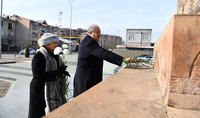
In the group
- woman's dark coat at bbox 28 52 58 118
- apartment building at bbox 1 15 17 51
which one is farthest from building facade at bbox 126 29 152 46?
woman's dark coat at bbox 28 52 58 118

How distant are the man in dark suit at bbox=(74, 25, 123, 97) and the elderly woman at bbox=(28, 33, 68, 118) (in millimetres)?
413

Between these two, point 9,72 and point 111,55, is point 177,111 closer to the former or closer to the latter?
point 111,55

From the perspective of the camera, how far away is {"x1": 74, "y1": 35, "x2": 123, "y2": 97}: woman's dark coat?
Result: 7.37 ft

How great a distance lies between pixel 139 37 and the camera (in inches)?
1484

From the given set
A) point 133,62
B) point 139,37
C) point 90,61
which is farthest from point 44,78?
point 139,37

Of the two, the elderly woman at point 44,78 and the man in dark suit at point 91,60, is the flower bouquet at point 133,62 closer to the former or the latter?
the man in dark suit at point 91,60

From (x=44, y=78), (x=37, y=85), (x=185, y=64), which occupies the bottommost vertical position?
(x=37, y=85)

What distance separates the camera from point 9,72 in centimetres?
877

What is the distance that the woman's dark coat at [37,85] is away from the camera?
7.27 feet

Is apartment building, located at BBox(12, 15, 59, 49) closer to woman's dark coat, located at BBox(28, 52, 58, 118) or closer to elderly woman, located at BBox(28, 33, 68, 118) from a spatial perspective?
elderly woman, located at BBox(28, 33, 68, 118)

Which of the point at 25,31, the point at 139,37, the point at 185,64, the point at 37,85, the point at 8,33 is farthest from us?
the point at 25,31

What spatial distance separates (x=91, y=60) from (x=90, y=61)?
0.08ft

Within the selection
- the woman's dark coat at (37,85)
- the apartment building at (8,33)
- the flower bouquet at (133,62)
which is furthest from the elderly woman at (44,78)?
the apartment building at (8,33)

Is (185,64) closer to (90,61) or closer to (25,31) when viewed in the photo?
(90,61)
